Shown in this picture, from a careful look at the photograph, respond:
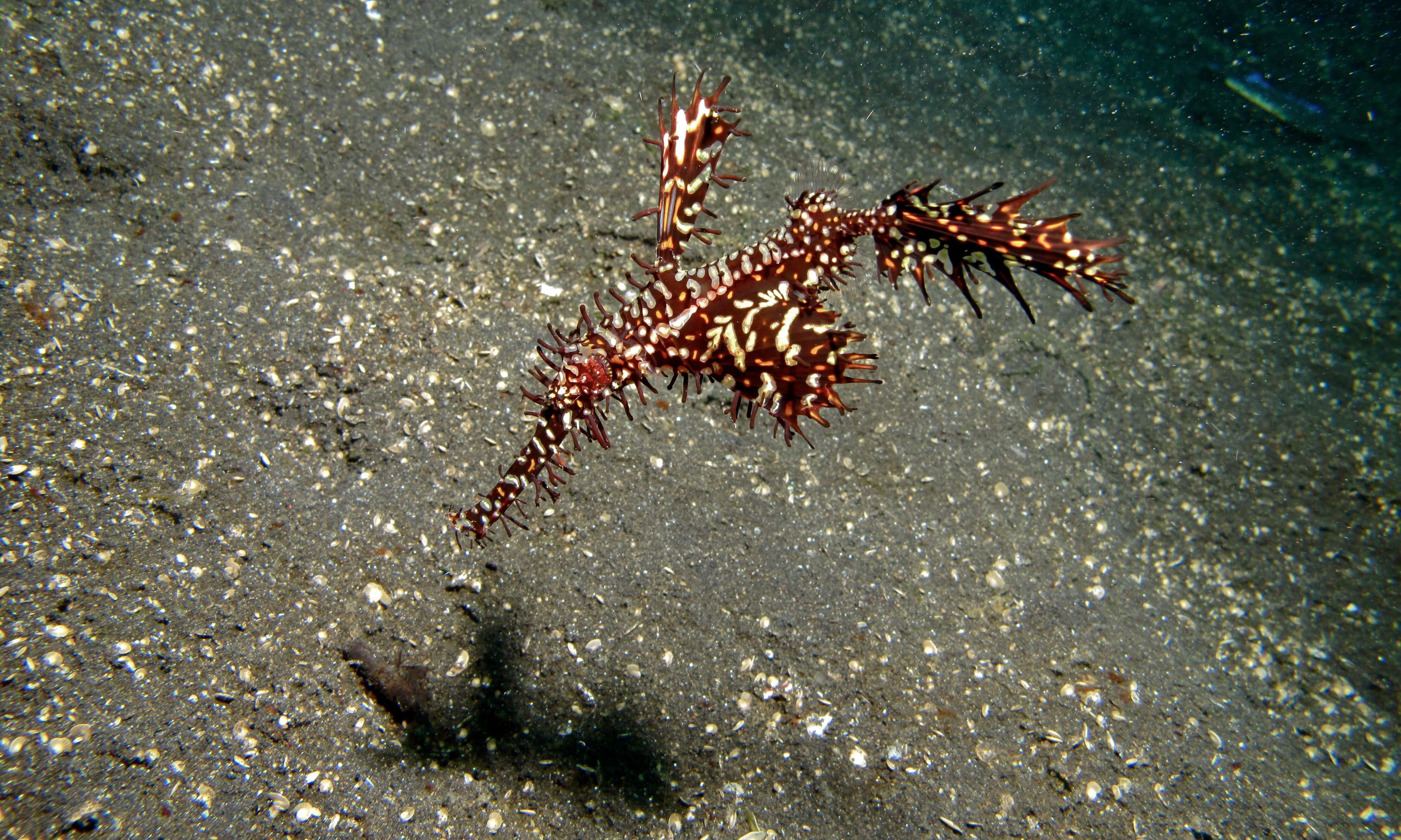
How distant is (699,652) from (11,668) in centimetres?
284

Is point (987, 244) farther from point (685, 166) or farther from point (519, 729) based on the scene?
point (519, 729)

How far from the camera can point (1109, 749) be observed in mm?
3529

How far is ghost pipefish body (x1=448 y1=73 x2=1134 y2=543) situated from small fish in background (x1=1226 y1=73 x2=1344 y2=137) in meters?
6.22

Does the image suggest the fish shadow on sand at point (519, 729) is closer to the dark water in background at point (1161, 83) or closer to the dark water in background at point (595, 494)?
the dark water in background at point (595, 494)

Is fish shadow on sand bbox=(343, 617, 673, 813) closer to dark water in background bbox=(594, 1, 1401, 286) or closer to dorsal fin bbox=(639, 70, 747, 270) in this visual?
dorsal fin bbox=(639, 70, 747, 270)

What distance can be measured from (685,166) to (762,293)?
59 cm

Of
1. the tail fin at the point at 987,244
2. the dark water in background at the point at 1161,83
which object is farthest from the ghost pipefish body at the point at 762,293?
the dark water in background at the point at 1161,83

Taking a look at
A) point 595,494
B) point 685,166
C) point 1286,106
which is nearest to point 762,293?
point 685,166

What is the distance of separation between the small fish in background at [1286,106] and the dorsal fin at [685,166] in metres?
6.74

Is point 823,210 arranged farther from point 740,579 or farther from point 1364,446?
point 1364,446

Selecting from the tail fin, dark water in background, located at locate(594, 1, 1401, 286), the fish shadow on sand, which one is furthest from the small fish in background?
the fish shadow on sand

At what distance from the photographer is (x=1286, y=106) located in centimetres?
651

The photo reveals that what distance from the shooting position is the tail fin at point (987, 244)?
2.09 metres

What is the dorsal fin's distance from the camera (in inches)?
96.2
